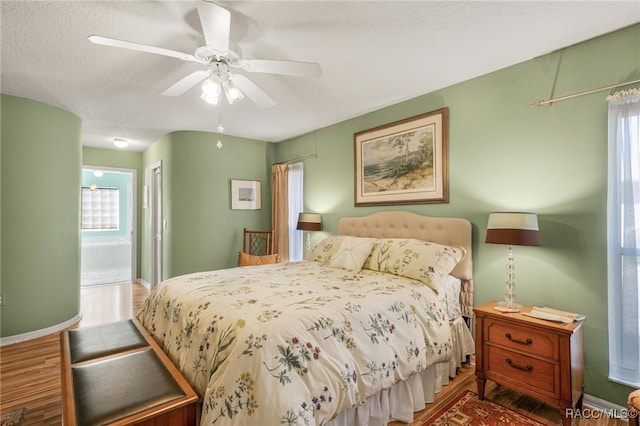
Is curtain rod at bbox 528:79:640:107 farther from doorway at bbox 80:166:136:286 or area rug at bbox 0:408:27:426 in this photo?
doorway at bbox 80:166:136:286

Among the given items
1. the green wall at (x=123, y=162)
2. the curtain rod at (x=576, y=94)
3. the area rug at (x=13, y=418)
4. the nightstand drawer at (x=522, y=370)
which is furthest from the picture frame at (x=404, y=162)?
the green wall at (x=123, y=162)

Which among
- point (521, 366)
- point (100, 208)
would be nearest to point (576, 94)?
point (521, 366)

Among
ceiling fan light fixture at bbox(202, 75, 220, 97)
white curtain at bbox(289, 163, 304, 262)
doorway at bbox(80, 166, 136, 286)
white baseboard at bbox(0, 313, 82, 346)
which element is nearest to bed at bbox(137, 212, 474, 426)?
ceiling fan light fixture at bbox(202, 75, 220, 97)

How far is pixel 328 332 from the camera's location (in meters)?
1.65

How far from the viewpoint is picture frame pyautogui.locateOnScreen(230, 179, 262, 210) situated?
195 inches

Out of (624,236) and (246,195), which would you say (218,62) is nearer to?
(624,236)

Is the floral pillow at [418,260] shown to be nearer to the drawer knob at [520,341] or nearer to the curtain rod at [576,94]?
the drawer knob at [520,341]

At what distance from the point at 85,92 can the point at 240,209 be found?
8.14ft

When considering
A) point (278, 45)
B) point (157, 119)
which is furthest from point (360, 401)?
point (157, 119)

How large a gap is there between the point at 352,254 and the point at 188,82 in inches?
80.3

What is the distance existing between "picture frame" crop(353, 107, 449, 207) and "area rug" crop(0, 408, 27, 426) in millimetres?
3399

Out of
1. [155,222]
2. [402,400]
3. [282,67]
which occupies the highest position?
[282,67]

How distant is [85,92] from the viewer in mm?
3113

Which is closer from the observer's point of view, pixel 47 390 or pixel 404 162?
pixel 47 390
